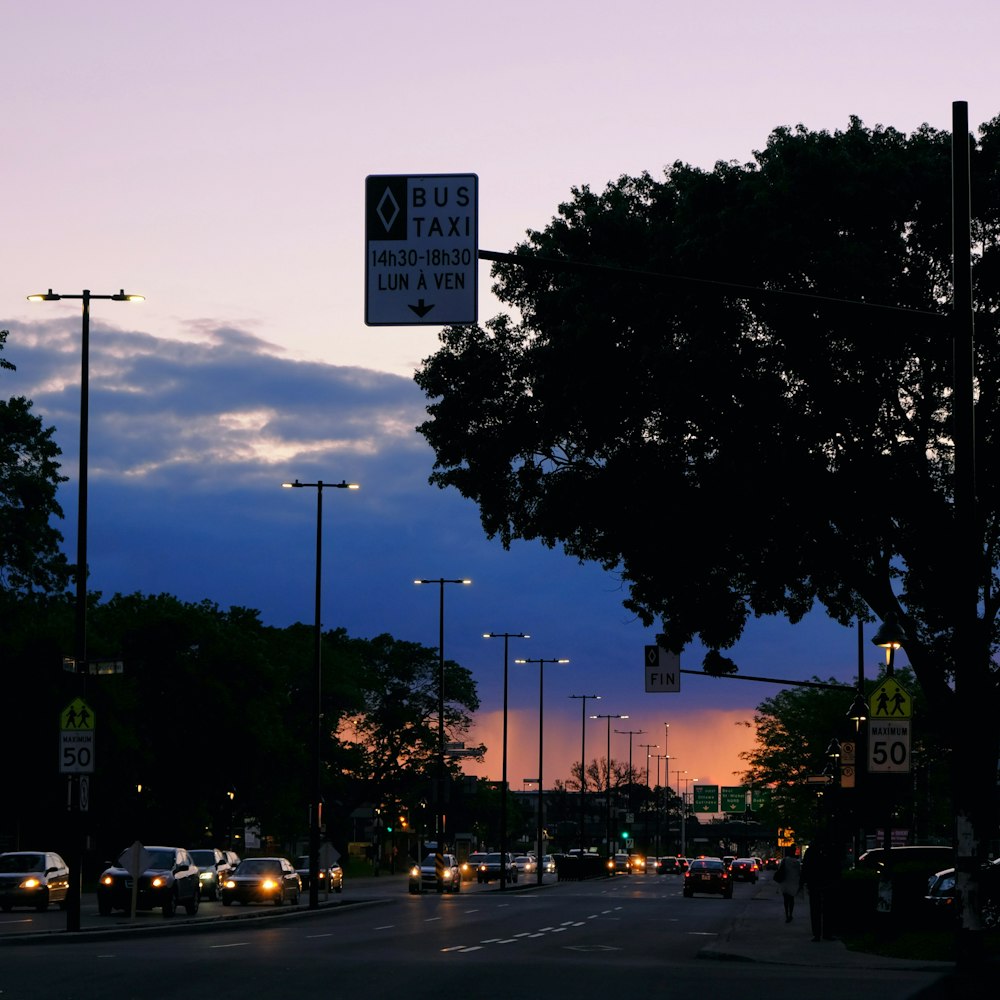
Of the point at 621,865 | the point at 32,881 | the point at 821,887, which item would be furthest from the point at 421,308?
the point at 621,865

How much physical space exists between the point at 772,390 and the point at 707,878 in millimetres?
47223

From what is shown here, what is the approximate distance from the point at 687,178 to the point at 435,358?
6.17 meters

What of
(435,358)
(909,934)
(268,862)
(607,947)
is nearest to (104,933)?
(607,947)

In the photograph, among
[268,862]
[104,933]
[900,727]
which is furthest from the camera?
[268,862]

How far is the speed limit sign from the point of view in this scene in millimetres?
23438

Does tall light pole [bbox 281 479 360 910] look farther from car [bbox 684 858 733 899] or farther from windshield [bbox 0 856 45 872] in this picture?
car [bbox 684 858 733 899]

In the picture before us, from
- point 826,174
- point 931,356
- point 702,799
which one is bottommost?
point 702,799

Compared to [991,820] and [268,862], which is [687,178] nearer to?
[991,820]

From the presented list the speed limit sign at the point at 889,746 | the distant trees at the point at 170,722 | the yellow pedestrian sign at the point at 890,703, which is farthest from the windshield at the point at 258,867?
the speed limit sign at the point at 889,746

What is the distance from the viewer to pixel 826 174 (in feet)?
98.0

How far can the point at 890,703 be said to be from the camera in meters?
23.9

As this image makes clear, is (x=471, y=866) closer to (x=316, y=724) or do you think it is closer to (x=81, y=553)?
(x=316, y=724)

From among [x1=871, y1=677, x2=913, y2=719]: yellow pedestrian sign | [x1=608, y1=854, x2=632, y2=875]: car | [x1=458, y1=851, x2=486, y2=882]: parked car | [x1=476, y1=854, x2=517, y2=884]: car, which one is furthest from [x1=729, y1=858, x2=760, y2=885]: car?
[x1=871, y1=677, x2=913, y2=719]: yellow pedestrian sign

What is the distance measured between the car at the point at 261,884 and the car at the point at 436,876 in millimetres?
15757
